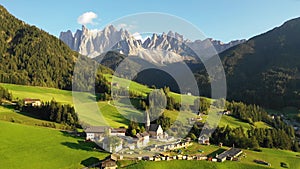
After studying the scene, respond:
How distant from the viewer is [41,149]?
159 feet

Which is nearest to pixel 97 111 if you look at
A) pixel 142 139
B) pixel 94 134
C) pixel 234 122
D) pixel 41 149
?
pixel 94 134

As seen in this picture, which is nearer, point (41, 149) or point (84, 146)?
point (41, 149)

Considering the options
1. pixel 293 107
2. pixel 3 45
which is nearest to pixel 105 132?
pixel 3 45

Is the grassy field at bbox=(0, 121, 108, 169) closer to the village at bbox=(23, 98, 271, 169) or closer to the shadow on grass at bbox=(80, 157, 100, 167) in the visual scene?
the shadow on grass at bbox=(80, 157, 100, 167)

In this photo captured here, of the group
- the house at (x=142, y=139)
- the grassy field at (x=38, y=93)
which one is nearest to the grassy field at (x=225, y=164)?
the house at (x=142, y=139)

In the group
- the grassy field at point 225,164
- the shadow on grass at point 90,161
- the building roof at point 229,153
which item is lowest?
the grassy field at point 225,164

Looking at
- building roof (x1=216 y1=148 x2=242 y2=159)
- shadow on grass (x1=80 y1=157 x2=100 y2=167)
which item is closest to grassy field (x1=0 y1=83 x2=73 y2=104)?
shadow on grass (x1=80 y1=157 x2=100 y2=167)

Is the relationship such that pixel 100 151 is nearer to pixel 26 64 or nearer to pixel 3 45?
pixel 26 64

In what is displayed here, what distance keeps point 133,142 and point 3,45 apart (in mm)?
118201

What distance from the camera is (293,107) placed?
515 ft

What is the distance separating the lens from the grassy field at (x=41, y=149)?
43031 millimetres

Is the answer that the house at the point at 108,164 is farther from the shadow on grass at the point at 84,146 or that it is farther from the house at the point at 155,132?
the house at the point at 155,132

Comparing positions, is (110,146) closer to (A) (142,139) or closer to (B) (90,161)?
(B) (90,161)

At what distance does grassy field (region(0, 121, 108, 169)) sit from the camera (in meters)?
43.0
